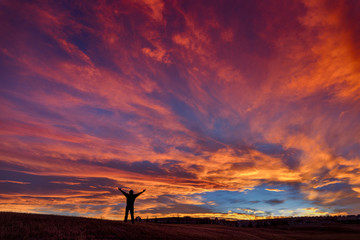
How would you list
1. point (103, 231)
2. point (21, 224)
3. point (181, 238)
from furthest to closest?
point (181, 238)
point (103, 231)
point (21, 224)

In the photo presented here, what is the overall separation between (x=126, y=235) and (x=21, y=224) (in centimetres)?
835

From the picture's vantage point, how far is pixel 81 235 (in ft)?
58.5

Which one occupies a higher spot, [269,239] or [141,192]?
[141,192]

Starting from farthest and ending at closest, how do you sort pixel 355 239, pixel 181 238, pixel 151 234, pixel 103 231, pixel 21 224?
pixel 355 239 < pixel 181 238 < pixel 151 234 < pixel 103 231 < pixel 21 224

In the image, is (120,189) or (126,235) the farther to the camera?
(120,189)

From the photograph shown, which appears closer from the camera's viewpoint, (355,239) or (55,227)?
(55,227)

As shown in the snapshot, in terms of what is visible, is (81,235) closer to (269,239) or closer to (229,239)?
(229,239)

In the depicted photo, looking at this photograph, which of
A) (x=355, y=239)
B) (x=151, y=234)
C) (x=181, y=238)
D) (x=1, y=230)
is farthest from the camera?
(x=355, y=239)

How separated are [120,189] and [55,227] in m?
6.90

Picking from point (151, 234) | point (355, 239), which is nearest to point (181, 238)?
point (151, 234)

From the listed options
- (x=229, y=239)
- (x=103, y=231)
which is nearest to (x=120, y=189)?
(x=103, y=231)

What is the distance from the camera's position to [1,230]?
51.4ft

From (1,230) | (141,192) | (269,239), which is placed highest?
(141,192)

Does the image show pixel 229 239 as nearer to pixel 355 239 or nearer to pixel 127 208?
pixel 127 208
